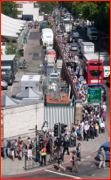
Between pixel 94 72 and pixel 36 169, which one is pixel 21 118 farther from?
pixel 94 72

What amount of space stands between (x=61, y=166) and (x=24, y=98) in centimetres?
942

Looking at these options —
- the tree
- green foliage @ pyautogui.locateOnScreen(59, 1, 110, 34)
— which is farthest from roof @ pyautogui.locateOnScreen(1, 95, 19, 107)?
the tree

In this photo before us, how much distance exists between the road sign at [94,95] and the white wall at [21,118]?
3.69 meters

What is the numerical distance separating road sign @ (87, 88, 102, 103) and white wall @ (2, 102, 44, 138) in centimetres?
369

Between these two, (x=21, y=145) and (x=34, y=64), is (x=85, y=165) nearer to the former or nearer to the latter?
(x=21, y=145)

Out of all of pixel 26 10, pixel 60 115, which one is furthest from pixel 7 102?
pixel 26 10

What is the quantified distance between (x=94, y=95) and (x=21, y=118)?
586 cm

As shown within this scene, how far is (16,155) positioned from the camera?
24125 mm

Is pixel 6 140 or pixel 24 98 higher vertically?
pixel 24 98

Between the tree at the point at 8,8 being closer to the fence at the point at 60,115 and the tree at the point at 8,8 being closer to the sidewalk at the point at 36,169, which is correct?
the fence at the point at 60,115

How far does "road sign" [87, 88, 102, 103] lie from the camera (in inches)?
1126

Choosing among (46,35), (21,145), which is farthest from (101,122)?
(46,35)

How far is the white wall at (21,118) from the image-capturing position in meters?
25.6

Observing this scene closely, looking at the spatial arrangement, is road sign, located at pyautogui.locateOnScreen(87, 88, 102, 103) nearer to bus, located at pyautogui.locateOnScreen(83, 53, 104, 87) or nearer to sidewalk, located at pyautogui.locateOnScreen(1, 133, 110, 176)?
sidewalk, located at pyautogui.locateOnScreen(1, 133, 110, 176)
